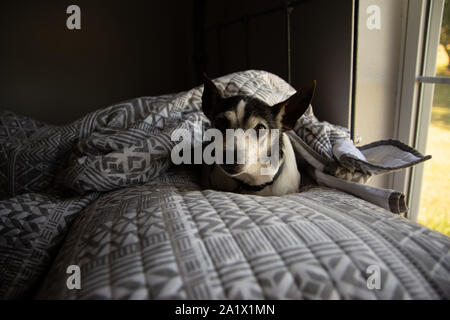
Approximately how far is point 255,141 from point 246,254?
554 mm

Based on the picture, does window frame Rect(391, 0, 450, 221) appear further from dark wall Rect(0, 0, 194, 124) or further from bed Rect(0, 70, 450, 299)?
dark wall Rect(0, 0, 194, 124)

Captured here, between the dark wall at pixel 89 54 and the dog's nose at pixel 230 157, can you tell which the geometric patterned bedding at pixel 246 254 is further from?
the dark wall at pixel 89 54

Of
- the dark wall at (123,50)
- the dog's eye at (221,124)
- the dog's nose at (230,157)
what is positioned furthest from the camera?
the dark wall at (123,50)

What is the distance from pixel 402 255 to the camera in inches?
24.0

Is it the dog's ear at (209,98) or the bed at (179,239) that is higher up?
the dog's ear at (209,98)

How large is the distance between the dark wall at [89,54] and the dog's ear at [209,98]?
1547 millimetres

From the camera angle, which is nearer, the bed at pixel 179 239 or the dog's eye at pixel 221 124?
the bed at pixel 179 239

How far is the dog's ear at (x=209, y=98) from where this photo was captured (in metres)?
1.16

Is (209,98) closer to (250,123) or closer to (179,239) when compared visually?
(250,123)

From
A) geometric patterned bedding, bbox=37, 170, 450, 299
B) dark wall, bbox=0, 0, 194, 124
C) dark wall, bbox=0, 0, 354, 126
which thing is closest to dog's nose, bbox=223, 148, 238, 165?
geometric patterned bedding, bbox=37, 170, 450, 299

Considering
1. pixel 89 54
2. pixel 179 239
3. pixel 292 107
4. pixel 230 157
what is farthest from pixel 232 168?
pixel 89 54

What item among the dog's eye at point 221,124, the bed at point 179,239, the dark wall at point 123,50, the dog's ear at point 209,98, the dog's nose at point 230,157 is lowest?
the bed at point 179,239

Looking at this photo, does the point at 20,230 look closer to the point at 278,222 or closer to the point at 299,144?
the point at 278,222

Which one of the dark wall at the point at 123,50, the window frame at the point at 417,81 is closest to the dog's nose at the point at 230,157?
the dark wall at the point at 123,50
